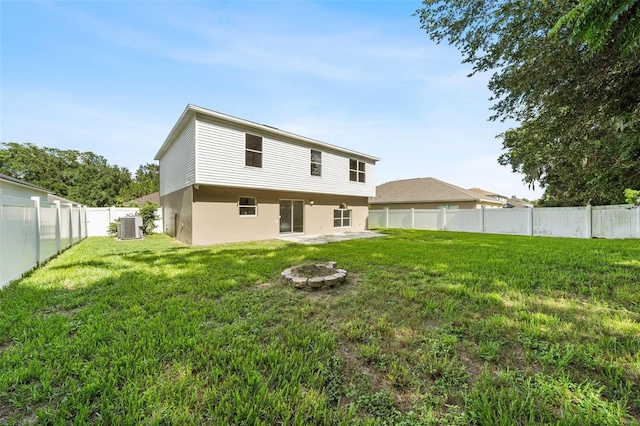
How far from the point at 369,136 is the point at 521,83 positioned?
470 inches

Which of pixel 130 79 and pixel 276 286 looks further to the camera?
pixel 130 79

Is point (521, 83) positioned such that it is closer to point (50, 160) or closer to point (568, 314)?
point (568, 314)

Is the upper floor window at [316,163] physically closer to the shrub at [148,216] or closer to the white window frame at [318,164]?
the white window frame at [318,164]

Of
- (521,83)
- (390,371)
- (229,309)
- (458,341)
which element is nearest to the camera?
(390,371)

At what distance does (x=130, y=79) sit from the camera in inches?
389

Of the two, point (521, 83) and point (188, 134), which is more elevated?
point (188, 134)

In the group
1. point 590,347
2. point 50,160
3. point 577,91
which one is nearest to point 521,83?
point 577,91

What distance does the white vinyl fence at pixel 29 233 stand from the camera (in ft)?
13.5

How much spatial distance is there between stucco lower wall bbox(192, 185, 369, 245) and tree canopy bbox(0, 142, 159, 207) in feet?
88.3

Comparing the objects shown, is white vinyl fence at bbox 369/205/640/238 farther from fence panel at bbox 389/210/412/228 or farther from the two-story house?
the two-story house

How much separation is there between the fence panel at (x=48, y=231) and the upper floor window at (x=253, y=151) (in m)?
5.67

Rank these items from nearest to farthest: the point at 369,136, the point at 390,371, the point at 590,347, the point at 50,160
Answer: the point at 390,371, the point at 590,347, the point at 369,136, the point at 50,160

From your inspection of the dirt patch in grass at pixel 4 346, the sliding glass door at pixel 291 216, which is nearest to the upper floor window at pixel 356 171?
the sliding glass door at pixel 291 216

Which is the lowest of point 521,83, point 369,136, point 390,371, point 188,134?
point 390,371
